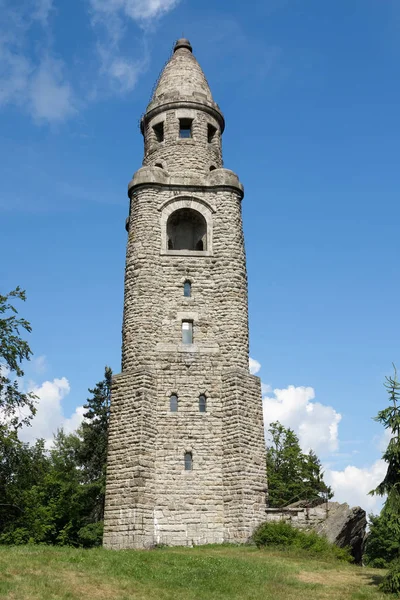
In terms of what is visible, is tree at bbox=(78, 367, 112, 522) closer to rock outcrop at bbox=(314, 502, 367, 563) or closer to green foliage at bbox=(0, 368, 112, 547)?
green foliage at bbox=(0, 368, 112, 547)

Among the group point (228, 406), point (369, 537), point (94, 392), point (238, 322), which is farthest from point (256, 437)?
point (369, 537)

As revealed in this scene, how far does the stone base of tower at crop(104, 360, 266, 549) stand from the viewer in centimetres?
2177

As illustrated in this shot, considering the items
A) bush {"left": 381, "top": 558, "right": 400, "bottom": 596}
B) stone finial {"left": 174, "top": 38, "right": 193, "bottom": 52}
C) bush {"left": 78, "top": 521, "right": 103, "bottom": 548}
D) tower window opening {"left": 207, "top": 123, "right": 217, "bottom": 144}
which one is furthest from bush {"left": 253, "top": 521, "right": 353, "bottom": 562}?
stone finial {"left": 174, "top": 38, "right": 193, "bottom": 52}

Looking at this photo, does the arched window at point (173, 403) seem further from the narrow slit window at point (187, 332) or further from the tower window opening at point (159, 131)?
the tower window opening at point (159, 131)

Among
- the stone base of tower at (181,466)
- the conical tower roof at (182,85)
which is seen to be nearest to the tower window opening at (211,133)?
the conical tower roof at (182,85)

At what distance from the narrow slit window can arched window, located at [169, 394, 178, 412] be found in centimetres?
229

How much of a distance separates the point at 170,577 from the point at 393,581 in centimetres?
498

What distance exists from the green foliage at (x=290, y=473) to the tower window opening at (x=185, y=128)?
19263 mm

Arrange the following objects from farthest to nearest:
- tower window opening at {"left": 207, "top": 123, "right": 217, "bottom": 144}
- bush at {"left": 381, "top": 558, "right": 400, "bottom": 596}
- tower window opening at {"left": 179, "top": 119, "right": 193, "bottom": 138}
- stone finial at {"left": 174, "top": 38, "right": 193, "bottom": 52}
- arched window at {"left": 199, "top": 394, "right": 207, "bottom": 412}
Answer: stone finial at {"left": 174, "top": 38, "right": 193, "bottom": 52} < tower window opening at {"left": 207, "top": 123, "right": 217, "bottom": 144} < tower window opening at {"left": 179, "top": 119, "right": 193, "bottom": 138} < arched window at {"left": 199, "top": 394, "right": 207, "bottom": 412} < bush at {"left": 381, "top": 558, "right": 400, "bottom": 596}

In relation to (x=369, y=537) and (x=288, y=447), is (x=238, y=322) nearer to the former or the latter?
(x=288, y=447)

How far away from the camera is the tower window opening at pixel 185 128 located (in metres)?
30.5

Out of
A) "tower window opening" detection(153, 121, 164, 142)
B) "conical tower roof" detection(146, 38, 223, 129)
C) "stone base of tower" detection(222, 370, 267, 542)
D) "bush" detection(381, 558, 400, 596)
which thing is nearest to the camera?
"bush" detection(381, 558, 400, 596)

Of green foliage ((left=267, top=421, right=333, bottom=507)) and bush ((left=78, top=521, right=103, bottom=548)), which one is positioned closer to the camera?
bush ((left=78, top=521, right=103, bottom=548))

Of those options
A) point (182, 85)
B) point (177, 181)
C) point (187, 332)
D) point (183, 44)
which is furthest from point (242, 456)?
point (183, 44)
